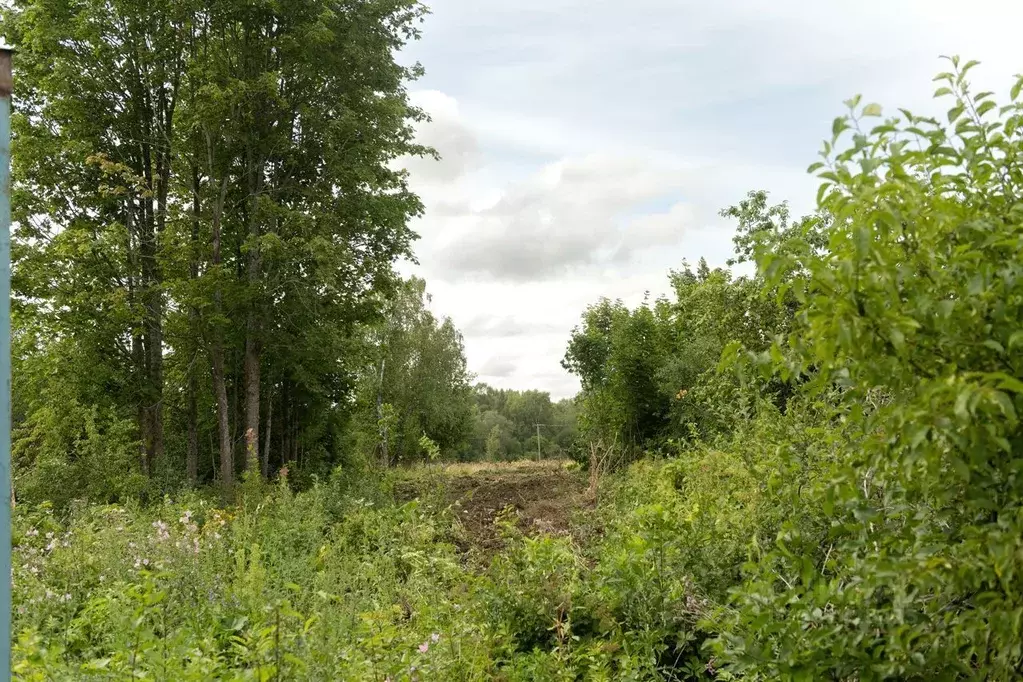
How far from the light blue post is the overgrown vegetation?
973 mm

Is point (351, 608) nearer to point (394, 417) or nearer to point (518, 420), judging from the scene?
point (394, 417)

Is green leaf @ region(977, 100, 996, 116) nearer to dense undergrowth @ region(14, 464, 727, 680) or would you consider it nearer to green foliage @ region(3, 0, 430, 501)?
dense undergrowth @ region(14, 464, 727, 680)

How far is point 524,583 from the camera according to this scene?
498cm

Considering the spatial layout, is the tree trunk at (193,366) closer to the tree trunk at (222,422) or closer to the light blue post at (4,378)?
the tree trunk at (222,422)

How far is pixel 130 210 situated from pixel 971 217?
52.2 ft

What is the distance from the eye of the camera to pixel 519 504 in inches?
440

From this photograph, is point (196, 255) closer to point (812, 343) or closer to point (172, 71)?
point (172, 71)

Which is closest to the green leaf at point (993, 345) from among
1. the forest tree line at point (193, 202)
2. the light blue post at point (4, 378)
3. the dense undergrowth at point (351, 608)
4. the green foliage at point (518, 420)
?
the dense undergrowth at point (351, 608)

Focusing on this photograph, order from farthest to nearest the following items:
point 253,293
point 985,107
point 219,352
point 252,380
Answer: point 252,380
point 219,352
point 253,293
point 985,107

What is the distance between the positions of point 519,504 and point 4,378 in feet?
30.8

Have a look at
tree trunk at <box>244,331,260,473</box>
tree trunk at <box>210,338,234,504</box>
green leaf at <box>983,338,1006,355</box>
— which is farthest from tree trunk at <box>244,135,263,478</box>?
green leaf at <box>983,338,1006,355</box>

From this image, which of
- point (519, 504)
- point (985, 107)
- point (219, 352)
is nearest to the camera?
point (985, 107)

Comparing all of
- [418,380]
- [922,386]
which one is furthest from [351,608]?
[418,380]

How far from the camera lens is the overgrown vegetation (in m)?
1.96
